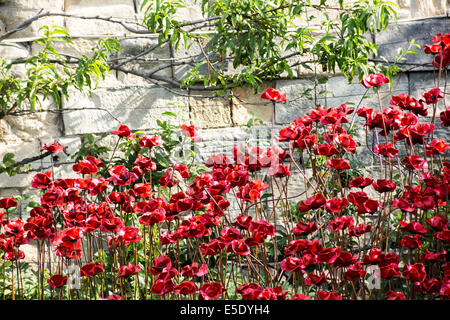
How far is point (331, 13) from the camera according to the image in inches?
119

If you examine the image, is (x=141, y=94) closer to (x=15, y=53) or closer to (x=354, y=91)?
(x=15, y=53)

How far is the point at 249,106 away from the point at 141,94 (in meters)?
0.68

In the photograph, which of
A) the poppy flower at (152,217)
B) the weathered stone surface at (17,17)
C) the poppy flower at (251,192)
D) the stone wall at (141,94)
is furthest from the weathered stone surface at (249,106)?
the poppy flower at (152,217)

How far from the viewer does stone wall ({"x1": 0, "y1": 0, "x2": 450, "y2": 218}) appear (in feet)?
9.80

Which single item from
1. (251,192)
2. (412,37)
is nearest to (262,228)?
(251,192)

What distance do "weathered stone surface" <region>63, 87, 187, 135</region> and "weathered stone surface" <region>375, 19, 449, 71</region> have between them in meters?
1.27

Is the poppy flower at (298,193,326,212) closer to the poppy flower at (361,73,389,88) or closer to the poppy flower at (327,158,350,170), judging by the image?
the poppy flower at (327,158,350,170)

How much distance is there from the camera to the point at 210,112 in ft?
10.1

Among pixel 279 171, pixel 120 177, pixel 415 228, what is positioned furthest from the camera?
pixel 120 177

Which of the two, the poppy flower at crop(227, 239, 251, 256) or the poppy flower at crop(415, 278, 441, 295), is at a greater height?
the poppy flower at crop(227, 239, 251, 256)

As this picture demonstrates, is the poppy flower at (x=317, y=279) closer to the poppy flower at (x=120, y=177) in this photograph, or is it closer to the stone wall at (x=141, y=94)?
the poppy flower at (x=120, y=177)

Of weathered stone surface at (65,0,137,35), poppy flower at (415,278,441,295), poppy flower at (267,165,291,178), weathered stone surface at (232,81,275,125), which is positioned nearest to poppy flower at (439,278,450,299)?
poppy flower at (415,278,441,295)
